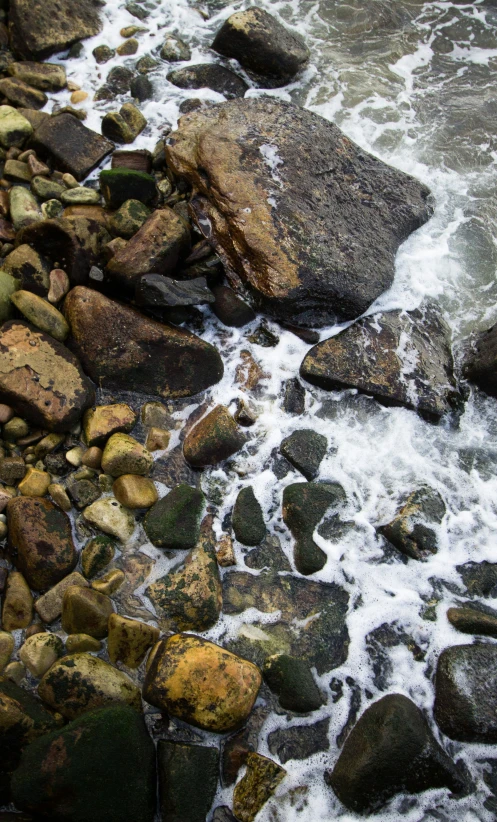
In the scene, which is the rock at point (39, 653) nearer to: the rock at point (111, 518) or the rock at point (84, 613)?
the rock at point (84, 613)

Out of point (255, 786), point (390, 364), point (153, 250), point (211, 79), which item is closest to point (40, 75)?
point (211, 79)

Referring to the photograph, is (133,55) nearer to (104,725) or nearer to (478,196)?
(478,196)

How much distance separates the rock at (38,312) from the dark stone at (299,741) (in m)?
2.57

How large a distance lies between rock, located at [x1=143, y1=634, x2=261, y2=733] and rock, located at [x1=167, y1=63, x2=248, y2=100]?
197 inches

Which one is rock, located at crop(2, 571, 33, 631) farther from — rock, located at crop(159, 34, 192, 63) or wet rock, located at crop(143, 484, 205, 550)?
rock, located at crop(159, 34, 192, 63)

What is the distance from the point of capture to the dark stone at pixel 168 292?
12.0 feet

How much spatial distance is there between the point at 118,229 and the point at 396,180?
2318 millimetres

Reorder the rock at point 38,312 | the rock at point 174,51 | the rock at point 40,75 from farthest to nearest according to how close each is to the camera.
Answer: the rock at point 174,51 < the rock at point 40,75 < the rock at point 38,312

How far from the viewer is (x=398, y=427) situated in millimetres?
3641

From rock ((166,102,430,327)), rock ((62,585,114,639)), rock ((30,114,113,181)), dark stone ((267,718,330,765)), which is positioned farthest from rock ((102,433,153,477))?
rock ((30,114,113,181))

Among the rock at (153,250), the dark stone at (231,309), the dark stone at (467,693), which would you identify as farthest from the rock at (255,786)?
the rock at (153,250)

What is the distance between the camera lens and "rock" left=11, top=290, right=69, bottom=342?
11.4ft

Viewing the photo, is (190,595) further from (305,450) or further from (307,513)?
(305,450)

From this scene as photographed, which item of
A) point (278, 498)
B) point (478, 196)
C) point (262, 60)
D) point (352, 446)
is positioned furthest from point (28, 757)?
point (262, 60)
